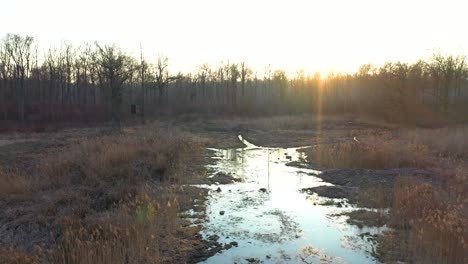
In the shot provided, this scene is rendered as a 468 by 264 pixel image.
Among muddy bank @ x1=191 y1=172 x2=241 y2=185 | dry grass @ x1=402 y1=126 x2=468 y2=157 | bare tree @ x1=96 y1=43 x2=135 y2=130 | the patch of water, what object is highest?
bare tree @ x1=96 y1=43 x2=135 y2=130

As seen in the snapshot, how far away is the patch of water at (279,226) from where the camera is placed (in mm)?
7363

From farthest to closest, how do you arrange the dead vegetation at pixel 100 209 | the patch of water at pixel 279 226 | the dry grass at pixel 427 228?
the patch of water at pixel 279 226, the dry grass at pixel 427 228, the dead vegetation at pixel 100 209

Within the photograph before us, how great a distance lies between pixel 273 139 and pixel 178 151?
14789mm

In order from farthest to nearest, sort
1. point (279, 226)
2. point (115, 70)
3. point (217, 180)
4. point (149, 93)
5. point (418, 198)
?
point (149, 93)
point (115, 70)
point (217, 180)
point (418, 198)
point (279, 226)

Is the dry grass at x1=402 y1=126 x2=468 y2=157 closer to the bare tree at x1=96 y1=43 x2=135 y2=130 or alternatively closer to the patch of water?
the patch of water

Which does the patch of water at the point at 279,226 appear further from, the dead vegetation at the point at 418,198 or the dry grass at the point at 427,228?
the dead vegetation at the point at 418,198

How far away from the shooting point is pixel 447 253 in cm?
639

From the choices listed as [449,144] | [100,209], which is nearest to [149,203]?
[100,209]

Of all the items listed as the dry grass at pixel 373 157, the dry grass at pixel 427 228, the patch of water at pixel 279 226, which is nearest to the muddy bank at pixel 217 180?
the patch of water at pixel 279 226

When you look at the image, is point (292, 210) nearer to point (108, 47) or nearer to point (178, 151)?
point (178, 151)

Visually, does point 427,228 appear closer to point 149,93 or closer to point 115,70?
point 115,70

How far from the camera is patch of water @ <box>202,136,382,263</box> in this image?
24.2 feet

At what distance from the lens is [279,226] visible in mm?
9094

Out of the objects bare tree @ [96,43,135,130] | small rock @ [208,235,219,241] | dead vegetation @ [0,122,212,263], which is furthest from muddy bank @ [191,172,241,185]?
bare tree @ [96,43,135,130]
